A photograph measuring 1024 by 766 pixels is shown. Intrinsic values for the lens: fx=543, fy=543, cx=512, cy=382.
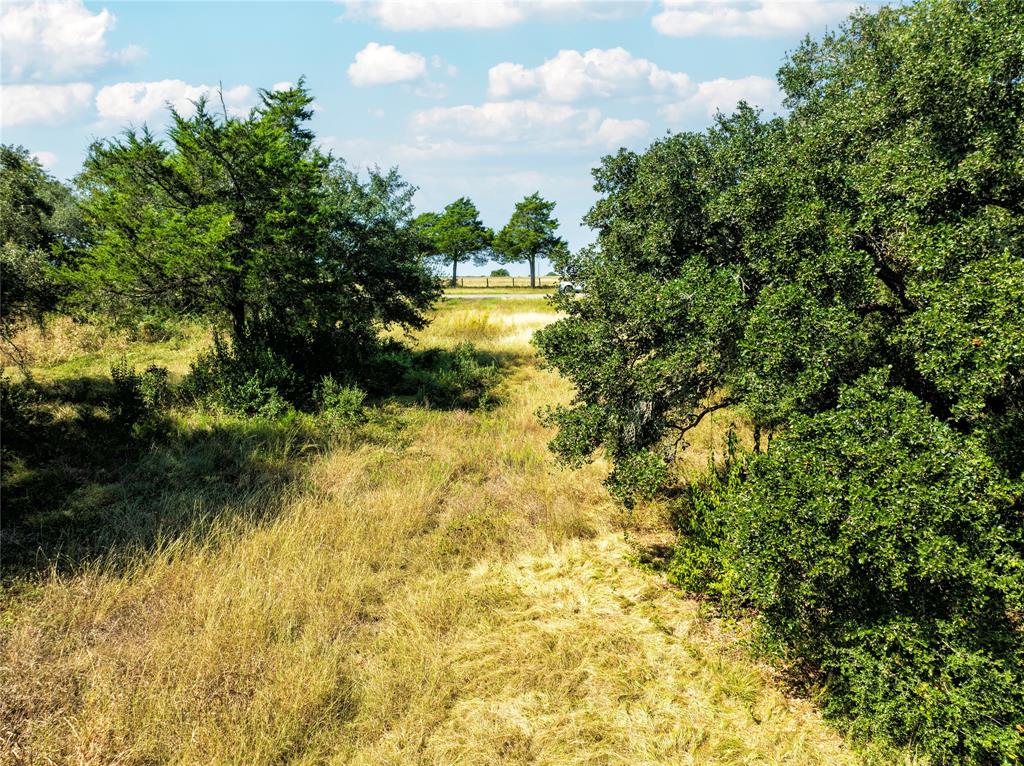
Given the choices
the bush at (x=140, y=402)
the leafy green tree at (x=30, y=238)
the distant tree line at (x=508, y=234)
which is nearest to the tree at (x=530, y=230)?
the distant tree line at (x=508, y=234)

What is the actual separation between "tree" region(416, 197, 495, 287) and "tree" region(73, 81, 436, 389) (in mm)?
44101

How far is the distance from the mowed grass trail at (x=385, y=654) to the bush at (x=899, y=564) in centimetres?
89

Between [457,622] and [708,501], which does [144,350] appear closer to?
[457,622]

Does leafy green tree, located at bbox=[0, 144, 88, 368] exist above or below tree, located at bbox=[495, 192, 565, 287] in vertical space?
below

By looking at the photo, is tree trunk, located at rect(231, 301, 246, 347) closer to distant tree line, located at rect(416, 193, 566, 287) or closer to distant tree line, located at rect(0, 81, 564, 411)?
distant tree line, located at rect(0, 81, 564, 411)

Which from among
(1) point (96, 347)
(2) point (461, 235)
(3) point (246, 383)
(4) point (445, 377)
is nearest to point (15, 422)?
(3) point (246, 383)

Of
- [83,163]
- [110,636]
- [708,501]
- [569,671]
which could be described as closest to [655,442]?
[708,501]

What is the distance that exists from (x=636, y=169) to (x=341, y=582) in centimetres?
755

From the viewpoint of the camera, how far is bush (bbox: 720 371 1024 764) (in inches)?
177

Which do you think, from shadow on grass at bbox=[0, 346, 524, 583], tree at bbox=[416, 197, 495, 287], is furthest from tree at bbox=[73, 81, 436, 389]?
tree at bbox=[416, 197, 495, 287]

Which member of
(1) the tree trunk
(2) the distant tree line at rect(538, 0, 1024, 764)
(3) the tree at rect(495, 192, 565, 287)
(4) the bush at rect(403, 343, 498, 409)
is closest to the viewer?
(2) the distant tree line at rect(538, 0, 1024, 764)

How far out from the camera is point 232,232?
43.3ft

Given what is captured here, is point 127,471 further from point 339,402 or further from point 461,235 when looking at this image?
point 461,235

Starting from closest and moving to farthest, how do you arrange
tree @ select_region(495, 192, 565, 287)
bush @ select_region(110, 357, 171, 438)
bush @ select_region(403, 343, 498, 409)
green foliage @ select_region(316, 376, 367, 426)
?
1. bush @ select_region(110, 357, 171, 438)
2. green foliage @ select_region(316, 376, 367, 426)
3. bush @ select_region(403, 343, 498, 409)
4. tree @ select_region(495, 192, 565, 287)
